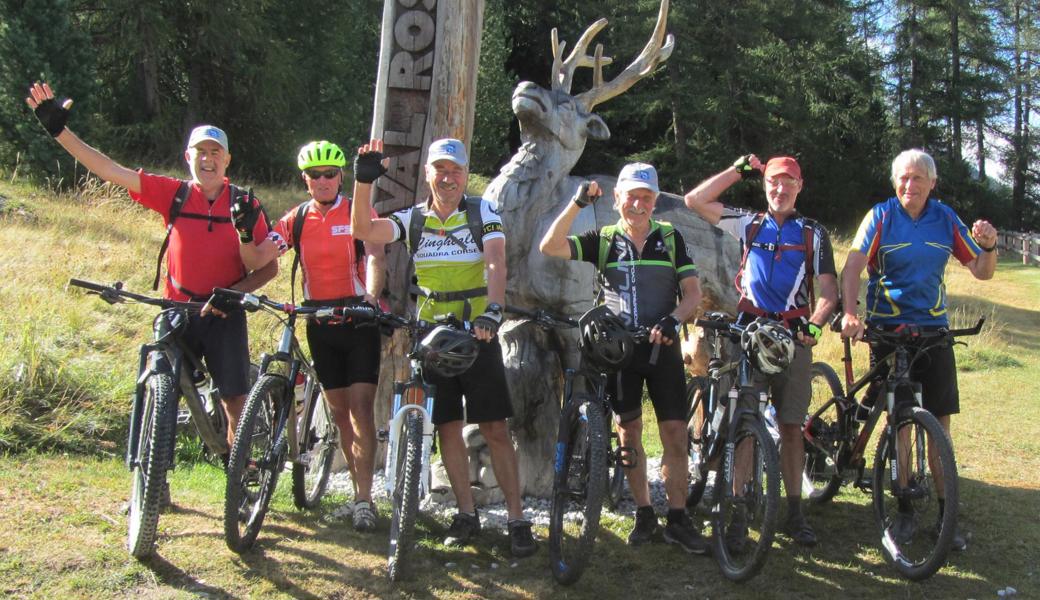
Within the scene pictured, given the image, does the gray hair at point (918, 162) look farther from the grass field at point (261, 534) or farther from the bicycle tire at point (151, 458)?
the bicycle tire at point (151, 458)

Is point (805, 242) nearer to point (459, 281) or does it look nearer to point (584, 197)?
point (584, 197)

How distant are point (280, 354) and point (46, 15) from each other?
11436mm

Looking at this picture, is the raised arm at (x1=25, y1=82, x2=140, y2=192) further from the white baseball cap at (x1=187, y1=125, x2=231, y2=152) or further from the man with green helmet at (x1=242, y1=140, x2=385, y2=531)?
the man with green helmet at (x1=242, y1=140, x2=385, y2=531)

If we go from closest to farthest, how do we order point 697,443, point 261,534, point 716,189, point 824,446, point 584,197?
point 584,197 < point 261,534 < point 716,189 < point 697,443 < point 824,446

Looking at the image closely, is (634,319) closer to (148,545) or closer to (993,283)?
(148,545)

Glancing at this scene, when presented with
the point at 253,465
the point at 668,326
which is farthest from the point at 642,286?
the point at 253,465

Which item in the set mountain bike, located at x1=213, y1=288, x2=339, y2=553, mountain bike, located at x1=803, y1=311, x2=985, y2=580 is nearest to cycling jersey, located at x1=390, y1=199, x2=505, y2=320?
mountain bike, located at x1=213, y1=288, x2=339, y2=553

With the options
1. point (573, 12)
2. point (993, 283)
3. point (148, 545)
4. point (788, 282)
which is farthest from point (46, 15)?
point (993, 283)

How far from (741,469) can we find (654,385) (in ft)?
1.87

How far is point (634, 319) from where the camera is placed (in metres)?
4.34

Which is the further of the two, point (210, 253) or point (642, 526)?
point (642, 526)

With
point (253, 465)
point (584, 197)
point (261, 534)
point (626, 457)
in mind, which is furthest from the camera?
point (261, 534)

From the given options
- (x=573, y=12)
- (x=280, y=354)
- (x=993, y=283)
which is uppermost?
(x=573, y=12)

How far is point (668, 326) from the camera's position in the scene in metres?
4.07
